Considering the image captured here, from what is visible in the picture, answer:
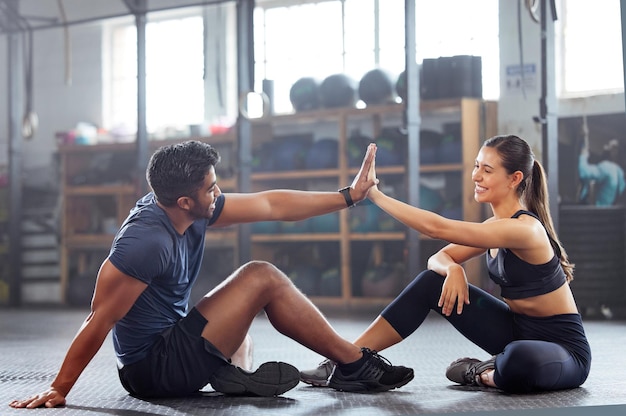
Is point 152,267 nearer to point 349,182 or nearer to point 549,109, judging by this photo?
point 549,109

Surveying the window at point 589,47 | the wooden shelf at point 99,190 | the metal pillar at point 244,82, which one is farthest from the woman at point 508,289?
the wooden shelf at point 99,190

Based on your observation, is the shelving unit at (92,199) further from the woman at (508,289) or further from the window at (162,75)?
the woman at (508,289)

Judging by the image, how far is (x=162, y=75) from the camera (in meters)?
9.59

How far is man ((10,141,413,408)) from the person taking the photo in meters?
2.65

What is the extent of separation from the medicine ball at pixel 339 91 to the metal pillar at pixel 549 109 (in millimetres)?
2125

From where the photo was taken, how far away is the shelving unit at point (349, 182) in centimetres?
762

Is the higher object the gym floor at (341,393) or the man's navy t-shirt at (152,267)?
the man's navy t-shirt at (152,267)

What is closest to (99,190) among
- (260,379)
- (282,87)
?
(282,87)

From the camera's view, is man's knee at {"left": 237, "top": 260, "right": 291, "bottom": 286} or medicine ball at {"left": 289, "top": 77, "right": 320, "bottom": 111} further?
medicine ball at {"left": 289, "top": 77, "right": 320, "bottom": 111}

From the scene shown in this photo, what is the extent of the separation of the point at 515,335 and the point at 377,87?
5074 mm

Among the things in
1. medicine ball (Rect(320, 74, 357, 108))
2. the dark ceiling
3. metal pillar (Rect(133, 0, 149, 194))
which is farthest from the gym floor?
the dark ceiling

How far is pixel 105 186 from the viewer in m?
8.87

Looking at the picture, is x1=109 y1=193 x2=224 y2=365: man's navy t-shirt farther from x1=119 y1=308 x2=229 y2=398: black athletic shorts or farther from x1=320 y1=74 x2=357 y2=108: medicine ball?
x1=320 y1=74 x2=357 y2=108: medicine ball

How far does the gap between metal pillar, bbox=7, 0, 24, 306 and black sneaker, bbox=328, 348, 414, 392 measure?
6.58m
